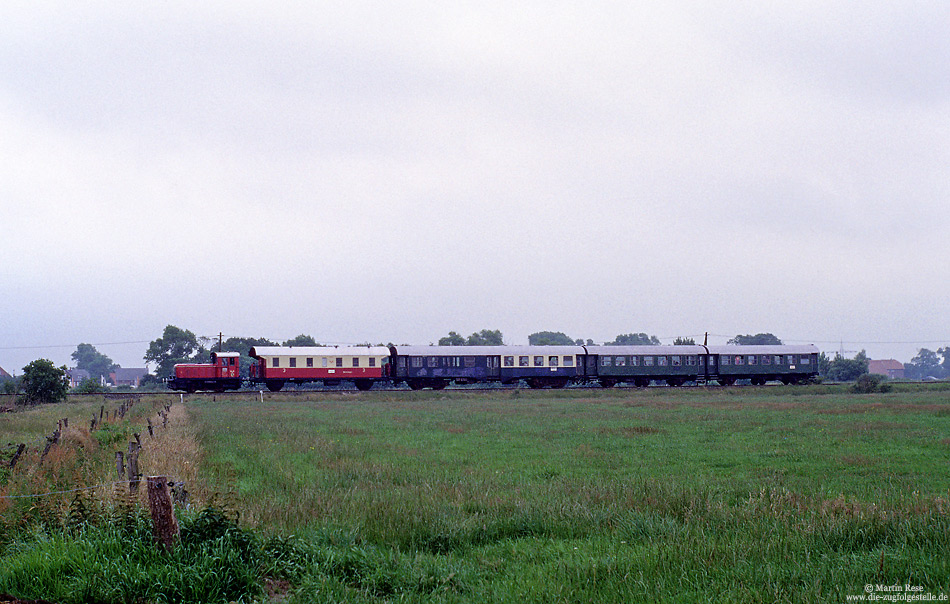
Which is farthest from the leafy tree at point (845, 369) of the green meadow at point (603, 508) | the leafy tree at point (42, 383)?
the leafy tree at point (42, 383)

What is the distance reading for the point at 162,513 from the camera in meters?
8.19

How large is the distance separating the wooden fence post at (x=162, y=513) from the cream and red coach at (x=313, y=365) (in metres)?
→ 49.4

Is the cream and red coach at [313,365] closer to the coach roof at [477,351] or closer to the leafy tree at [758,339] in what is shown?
the coach roof at [477,351]

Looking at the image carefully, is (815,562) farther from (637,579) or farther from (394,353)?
(394,353)

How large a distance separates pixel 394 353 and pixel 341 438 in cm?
3448

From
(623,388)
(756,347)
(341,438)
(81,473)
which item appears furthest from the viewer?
(756,347)

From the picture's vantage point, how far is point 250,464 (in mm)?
17531

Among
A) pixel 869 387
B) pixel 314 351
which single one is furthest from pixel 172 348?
pixel 869 387

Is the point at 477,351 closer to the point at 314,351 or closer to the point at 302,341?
the point at 314,351

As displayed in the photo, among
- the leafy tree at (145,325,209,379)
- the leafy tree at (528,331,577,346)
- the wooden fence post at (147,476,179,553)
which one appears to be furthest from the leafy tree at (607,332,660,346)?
the wooden fence post at (147,476,179,553)

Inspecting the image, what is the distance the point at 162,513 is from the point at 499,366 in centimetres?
5096

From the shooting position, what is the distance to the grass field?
300 inches

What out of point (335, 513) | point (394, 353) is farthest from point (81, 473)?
point (394, 353)

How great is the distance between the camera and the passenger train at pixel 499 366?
57125mm
